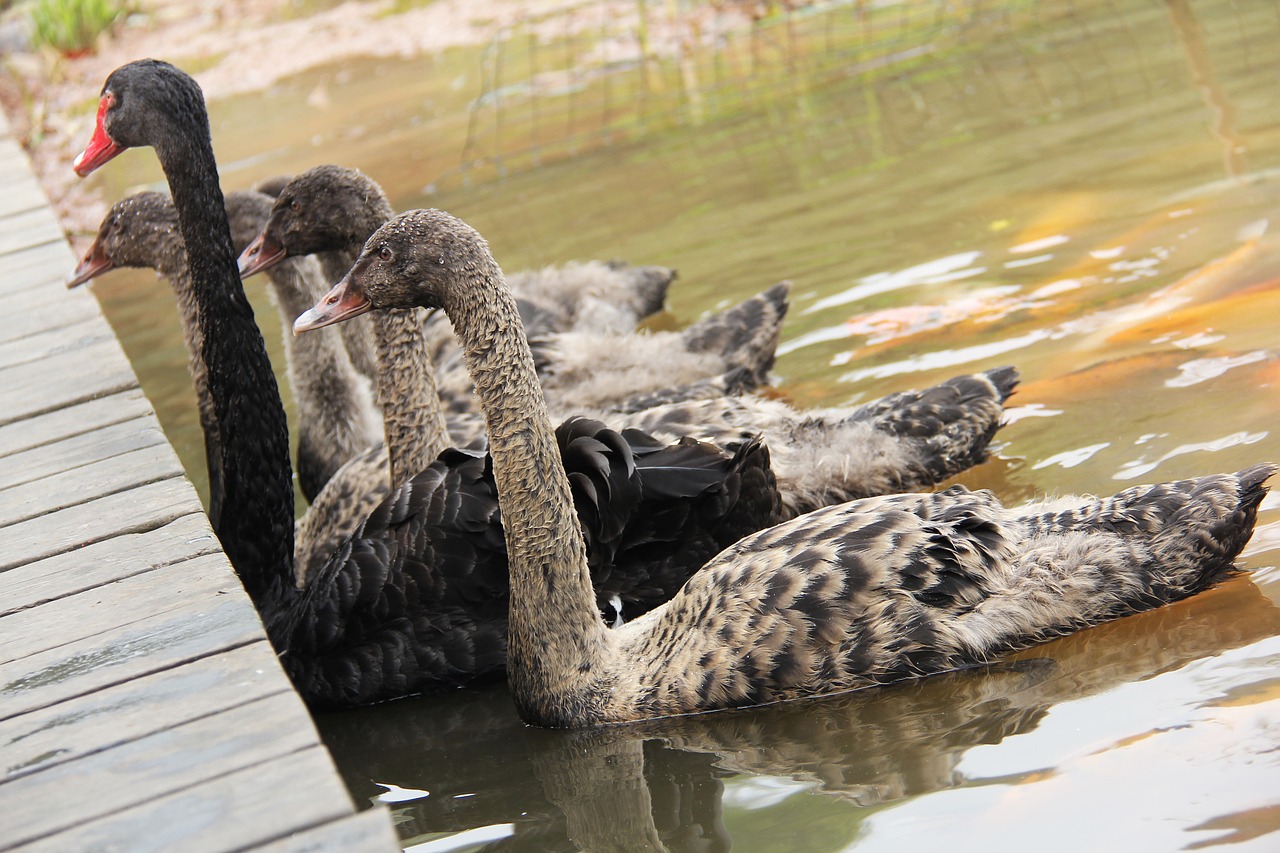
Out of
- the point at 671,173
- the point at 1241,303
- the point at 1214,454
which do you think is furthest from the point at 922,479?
the point at 671,173

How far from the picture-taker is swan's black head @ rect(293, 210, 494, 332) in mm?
3693

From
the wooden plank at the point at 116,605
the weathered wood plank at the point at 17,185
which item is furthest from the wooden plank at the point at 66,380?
the weathered wood plank at the point at 17,185

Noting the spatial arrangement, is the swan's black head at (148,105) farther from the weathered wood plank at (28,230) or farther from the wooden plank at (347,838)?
the wooden plank at (347,838)

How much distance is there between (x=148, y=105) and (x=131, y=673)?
2385 mm

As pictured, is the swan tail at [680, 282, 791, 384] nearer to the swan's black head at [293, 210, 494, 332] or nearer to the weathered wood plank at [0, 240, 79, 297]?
the swan's black head at [293, 210, 494, 332]

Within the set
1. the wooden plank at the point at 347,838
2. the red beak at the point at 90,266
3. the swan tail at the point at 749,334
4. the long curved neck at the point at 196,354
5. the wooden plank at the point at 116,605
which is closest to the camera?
the wooden plank at the point at 347,838

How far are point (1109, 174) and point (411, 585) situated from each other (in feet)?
14.3

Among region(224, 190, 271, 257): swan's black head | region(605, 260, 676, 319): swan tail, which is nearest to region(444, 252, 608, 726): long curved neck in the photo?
region(224, 190, 271, 257): swan's black head

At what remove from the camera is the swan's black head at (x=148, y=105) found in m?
4.51

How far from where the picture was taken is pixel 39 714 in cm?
268

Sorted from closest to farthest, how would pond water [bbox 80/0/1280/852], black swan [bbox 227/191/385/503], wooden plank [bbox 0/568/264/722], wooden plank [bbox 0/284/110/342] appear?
wooden plank [bbox 0/568/264/722], pond water [bbox 80/0/1280/852], wooden plank [bbox 0/284/110/342], black swan [bbox 227/191/385/503]

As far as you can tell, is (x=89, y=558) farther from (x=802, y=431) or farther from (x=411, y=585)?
(x=802, y=431)

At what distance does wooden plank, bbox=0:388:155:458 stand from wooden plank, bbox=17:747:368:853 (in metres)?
1.91

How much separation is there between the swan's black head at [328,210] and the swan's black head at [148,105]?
545 mm
